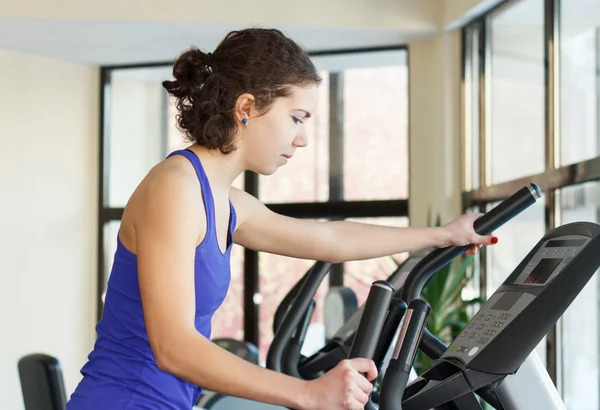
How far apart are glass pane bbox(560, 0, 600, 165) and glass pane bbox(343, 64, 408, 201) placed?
71.7 inches

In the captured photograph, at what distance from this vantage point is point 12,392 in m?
6.24

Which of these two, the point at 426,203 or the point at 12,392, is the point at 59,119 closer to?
the point at 12,392

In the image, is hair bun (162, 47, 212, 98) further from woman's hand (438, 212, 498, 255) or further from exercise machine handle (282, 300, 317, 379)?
exercise machine handle (282, 300, 317, 379)

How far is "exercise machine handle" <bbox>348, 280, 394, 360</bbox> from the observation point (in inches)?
43.8

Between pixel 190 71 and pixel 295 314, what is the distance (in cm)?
62

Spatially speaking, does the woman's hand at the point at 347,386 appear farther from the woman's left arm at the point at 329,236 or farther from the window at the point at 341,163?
the window at the point at 341,163

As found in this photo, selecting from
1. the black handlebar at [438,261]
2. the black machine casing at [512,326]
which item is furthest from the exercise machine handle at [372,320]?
Answer: the black handlebar at [438,261]

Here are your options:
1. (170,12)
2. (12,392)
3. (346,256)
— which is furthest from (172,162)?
(12,392)

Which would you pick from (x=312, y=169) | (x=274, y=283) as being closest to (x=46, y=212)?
(x=274, y=283)

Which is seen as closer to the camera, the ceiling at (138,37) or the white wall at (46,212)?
the ceiling at (138,37)

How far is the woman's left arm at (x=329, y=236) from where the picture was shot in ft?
5.43

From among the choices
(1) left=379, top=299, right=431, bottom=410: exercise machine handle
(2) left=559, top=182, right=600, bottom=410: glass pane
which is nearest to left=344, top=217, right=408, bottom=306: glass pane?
(2) left=559, top=182, right=600, bottom=410: glass pane

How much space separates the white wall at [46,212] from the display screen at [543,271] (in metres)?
5.36

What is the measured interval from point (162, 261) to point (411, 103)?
16.1 feet
